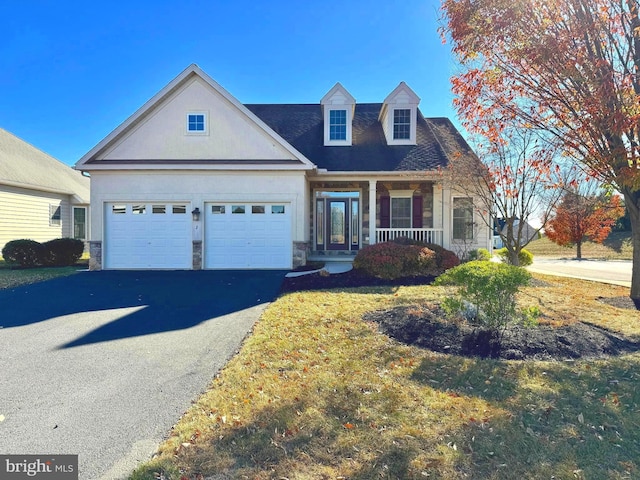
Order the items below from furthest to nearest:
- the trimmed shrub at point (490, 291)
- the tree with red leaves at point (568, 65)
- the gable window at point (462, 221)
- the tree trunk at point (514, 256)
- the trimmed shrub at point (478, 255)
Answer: the gable window at point (462, 221), the trimmed shrub at point (478, 255), the tree trunk at point (514, 256), the tree with red leaves at point (568, 65), the trimmed shrub at point (490, 291)

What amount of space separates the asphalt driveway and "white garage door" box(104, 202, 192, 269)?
124 inches

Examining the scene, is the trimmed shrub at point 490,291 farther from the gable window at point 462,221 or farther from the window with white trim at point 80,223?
the window with white trim at point 80,223

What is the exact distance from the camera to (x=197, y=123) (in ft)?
40.1

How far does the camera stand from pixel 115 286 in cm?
938

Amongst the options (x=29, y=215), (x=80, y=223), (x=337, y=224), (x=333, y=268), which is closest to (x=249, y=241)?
(x=333, y=268)

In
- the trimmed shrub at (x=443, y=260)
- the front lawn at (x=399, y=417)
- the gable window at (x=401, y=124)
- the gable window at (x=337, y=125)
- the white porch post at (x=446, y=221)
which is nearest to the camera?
the front lawn at (x=399, y=417)

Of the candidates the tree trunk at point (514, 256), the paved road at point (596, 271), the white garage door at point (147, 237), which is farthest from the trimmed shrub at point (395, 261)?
the white garage door at point (147, 237)

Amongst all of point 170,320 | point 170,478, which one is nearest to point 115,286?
point 170,320

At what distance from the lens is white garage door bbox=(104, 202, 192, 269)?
12.1m

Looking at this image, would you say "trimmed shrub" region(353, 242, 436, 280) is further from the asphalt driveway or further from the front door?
the front door

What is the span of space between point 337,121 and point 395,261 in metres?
7.05

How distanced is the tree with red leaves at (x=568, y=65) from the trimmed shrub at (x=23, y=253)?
15351mm

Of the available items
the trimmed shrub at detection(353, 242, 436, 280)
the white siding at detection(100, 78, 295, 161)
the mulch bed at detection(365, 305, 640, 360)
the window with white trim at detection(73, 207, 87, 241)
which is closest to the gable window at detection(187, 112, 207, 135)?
the white siding at detection(100, 78, 295, 161)

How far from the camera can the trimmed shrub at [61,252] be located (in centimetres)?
1361
